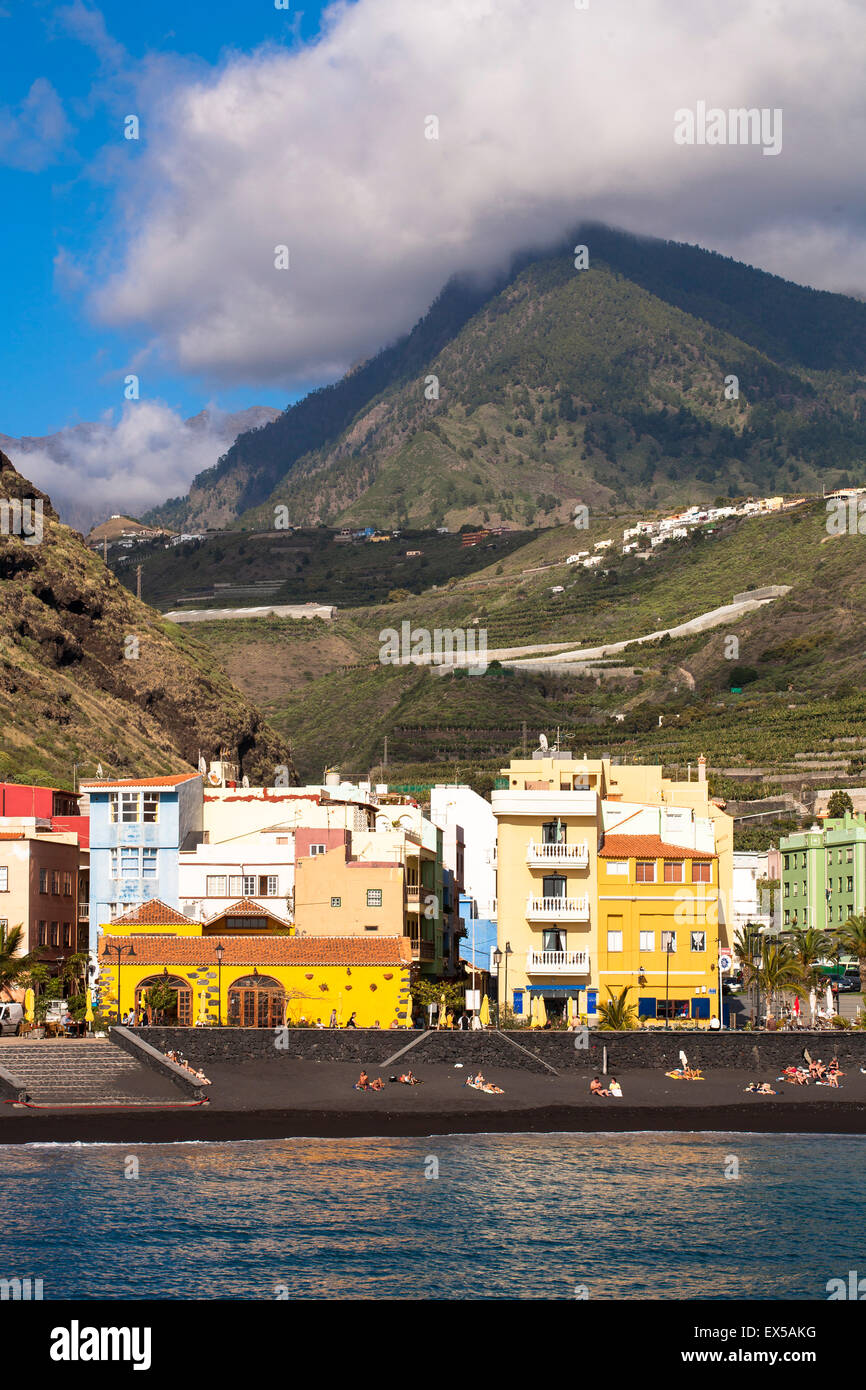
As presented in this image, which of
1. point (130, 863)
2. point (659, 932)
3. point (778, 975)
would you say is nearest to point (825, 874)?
point (778, 975)

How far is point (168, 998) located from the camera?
62188 mm

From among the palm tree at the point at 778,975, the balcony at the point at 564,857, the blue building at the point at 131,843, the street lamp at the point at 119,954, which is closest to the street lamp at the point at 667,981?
the balcony at the point at 564,857

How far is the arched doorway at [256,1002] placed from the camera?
6262cm

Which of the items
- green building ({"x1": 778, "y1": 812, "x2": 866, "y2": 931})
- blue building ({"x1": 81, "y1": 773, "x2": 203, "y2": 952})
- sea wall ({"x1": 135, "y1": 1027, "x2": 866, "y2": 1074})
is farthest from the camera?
green building ({"x1": 778, "y1": 812, "x2": 866, "y2": 931})

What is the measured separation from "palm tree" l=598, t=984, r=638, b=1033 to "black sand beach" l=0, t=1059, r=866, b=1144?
4389mm

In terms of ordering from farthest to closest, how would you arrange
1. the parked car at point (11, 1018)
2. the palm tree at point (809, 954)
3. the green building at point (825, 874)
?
the green building at point (825, 874) → the palm tree at point (809, 954) → the parked car at point (11, 1018)

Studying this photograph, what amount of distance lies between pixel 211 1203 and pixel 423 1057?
1658cm

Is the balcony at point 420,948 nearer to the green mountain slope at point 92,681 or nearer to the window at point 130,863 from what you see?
the window at point 130,863

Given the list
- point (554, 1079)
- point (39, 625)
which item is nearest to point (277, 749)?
point (39, 625)

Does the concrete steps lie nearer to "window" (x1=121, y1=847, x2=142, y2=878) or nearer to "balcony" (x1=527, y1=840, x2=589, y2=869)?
"window" (x1=121, y1=847, x2=142, y2=878)

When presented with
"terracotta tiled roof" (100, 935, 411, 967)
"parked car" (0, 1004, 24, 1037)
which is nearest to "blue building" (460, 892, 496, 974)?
"terracotta tiled roof" (100, 935, 411, 967)

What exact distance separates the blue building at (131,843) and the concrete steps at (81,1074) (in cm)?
1412

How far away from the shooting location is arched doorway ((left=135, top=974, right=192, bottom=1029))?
62.2 metres

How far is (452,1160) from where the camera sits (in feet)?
160
